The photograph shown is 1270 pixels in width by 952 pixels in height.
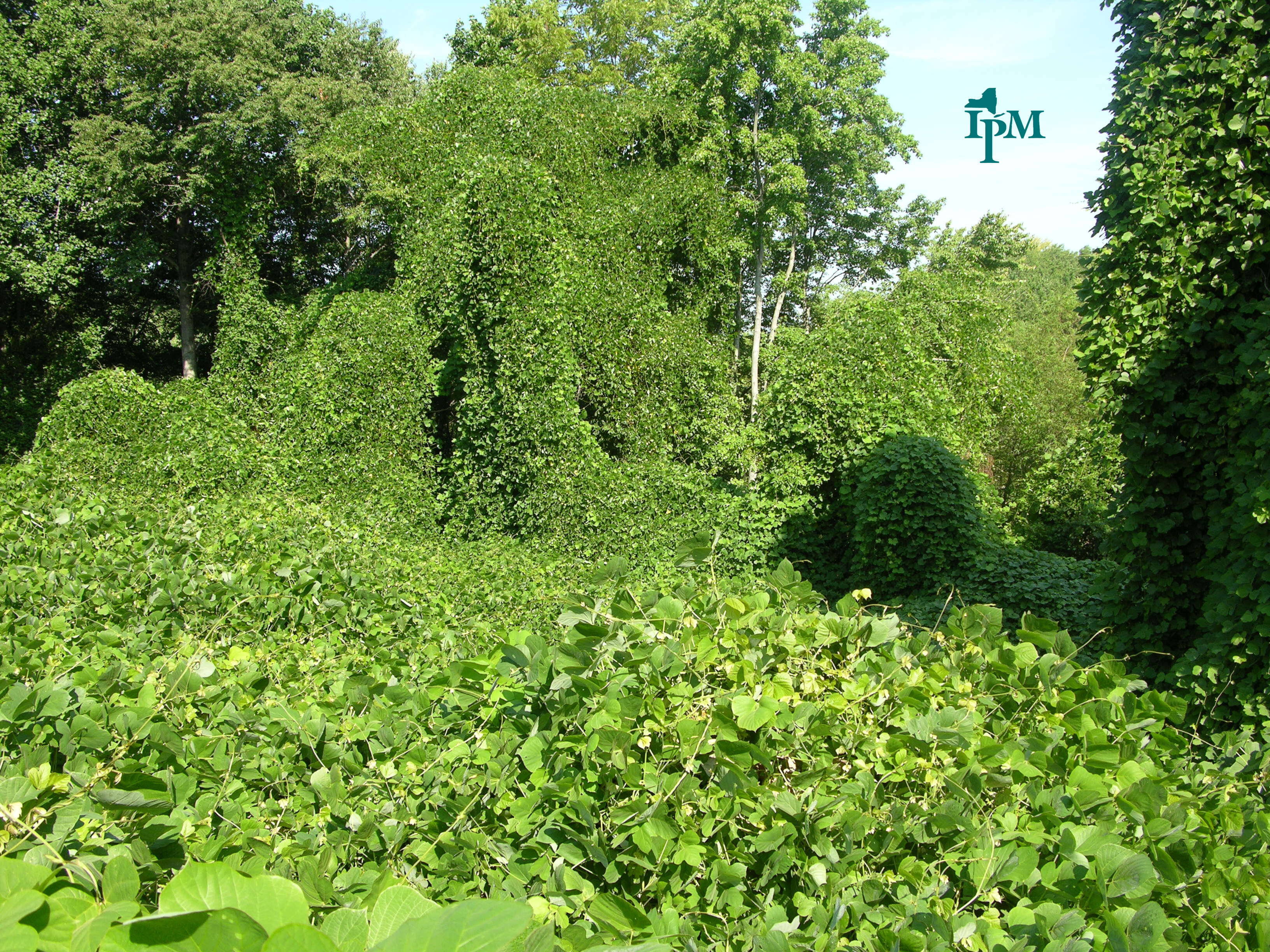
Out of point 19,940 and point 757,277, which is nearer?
point 19,940

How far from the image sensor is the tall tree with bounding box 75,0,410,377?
1445 cm

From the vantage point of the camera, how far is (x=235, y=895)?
0.65m

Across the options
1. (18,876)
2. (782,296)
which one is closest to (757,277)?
(782,296)

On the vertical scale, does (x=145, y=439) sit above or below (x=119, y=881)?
above

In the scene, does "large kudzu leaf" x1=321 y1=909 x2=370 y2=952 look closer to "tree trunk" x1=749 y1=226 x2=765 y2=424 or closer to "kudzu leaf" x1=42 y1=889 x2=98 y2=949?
"kudzu leaf" x1=42 y1=889 x2=98 y2=949

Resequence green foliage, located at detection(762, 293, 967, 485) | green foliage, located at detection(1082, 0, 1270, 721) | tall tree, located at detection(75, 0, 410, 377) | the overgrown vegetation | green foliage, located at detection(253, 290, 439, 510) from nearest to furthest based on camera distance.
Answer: the overgrown vegetation → green foliage, located at detection(1082, 0, 1270, 721) → green foliage, located at detection(762, 293, 967, 485) → green foliage, located at detection(253, 290, 439, 510) → tall tree, located at detection(75, 0, 410, 377)

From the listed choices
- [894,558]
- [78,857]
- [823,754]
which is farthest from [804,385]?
[78,857]

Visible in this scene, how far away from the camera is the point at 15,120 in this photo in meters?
14.6

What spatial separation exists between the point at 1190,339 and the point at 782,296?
1318cm

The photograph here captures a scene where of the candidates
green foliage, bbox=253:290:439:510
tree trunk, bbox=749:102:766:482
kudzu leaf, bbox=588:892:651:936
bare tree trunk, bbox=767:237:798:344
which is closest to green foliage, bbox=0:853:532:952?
kudzu leaf, bbox=588:892:651:936

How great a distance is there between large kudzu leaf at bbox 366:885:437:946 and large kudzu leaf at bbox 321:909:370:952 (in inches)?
0.5

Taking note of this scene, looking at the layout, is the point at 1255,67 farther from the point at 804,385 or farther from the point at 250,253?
the point at 250,253

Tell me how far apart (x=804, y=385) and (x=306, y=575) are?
7161 millimetres

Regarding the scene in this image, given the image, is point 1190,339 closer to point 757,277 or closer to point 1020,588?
point 1020,588
